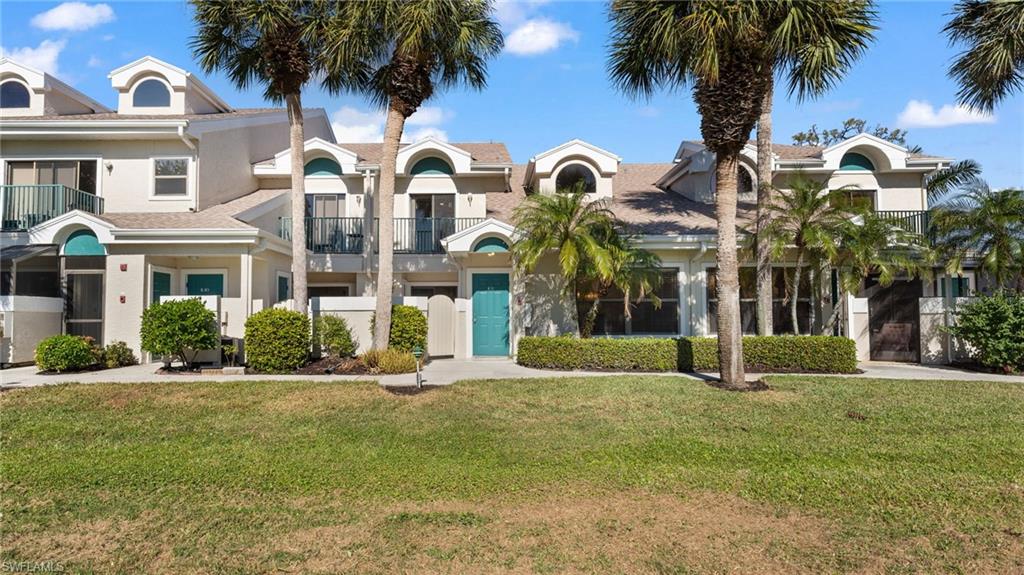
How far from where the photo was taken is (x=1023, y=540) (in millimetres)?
4250

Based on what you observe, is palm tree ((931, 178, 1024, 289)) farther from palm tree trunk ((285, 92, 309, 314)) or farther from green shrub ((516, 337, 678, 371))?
palm tree trunk ((285, 92, 309, 314))

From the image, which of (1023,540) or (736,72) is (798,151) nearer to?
(736,72)

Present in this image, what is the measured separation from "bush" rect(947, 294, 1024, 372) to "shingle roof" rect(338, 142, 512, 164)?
13.1 meters

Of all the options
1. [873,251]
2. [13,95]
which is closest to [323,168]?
[13,95]

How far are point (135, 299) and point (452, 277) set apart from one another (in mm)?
8870

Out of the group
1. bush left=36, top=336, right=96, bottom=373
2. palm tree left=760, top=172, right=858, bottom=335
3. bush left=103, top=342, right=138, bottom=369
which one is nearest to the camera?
bush left=36, top=336, right=96, bottom=373

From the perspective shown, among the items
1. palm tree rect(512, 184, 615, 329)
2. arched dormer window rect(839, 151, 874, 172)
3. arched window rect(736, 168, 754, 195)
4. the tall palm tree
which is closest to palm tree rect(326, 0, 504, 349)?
the tall palm tree

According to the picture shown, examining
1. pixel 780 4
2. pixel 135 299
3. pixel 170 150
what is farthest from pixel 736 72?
pixel 170 150

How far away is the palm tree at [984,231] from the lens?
13281 millimetres

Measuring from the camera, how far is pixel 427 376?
472 inches

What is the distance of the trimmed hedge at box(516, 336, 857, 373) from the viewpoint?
12584 millimetres

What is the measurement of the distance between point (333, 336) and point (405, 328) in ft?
5.94

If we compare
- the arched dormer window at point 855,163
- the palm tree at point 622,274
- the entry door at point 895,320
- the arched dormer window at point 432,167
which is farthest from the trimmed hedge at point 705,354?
the arched dormer window at point 432,167

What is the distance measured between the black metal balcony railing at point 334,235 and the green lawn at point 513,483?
9.01 metres
